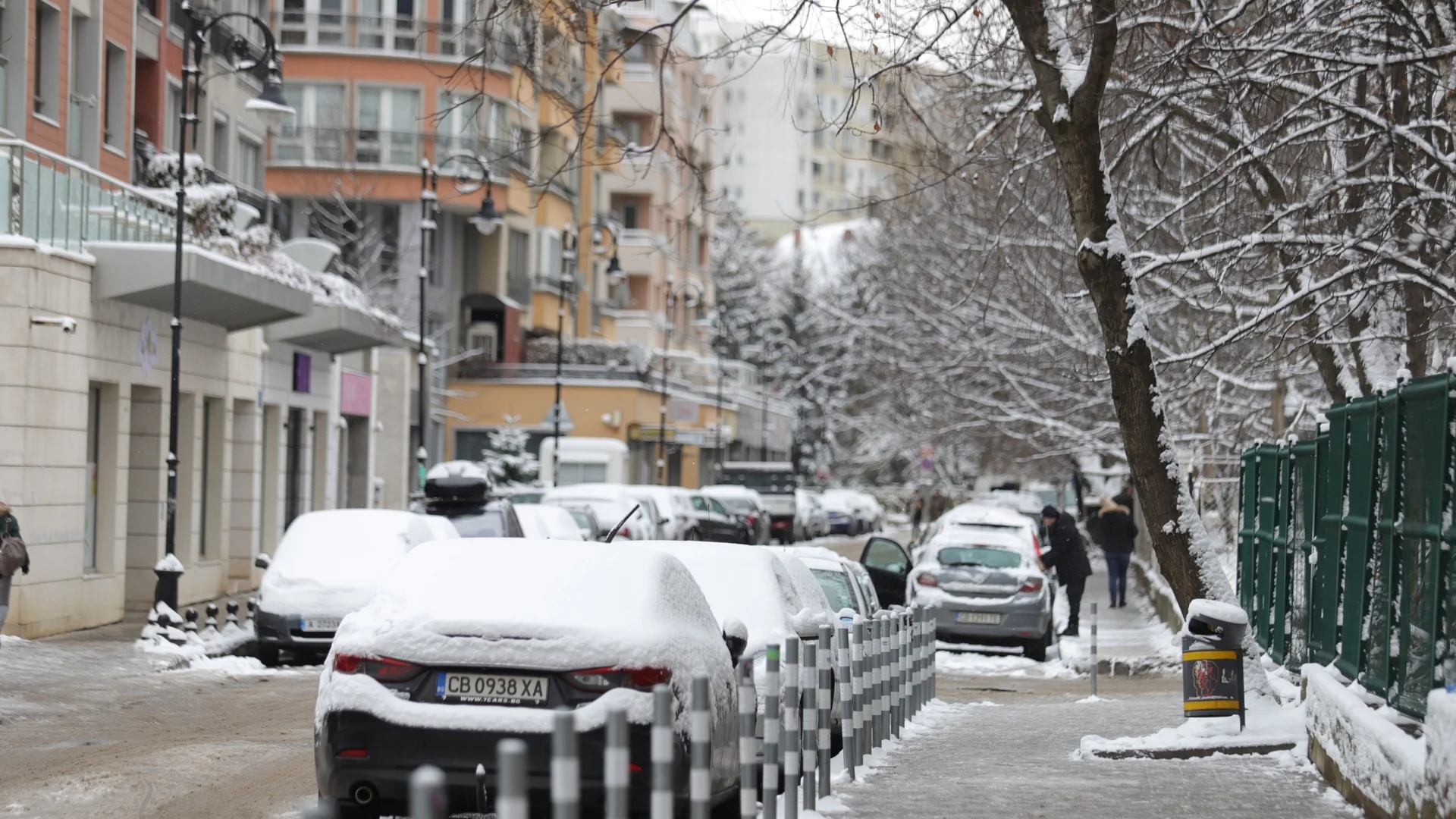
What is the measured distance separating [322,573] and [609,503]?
17.0 metres

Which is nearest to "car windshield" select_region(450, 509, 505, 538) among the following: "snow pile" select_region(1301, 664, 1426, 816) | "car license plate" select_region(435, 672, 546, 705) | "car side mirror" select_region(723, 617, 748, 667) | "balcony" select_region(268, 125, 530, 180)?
"snow pile" select_region(1301, 664, 1426, 816)

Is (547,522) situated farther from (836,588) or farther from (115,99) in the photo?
(836,588)

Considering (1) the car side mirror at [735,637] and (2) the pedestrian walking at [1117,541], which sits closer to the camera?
(1) the car side mirror at [735,637]

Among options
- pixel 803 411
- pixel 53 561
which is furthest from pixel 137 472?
pixel 803 411

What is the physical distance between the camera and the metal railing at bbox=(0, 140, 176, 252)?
22.9 metres

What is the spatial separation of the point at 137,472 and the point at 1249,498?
607 inches

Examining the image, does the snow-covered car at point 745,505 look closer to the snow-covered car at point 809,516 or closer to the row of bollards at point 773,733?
the snow-covered car at point 809,516

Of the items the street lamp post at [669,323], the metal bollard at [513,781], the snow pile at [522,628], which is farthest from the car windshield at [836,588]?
the street lamp post at [669,323]

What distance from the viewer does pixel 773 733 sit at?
29.1ft

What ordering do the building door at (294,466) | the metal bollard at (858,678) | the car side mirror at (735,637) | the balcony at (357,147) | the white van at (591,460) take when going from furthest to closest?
the white van at (591,460) → the balcony at (357,147) → the building door at (294,466) → the metal bollard at (858,678) → the car side mirror at (735,637)

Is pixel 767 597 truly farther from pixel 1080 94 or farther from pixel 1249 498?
pixel 1249 498

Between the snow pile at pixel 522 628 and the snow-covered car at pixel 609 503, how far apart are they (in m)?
26.2

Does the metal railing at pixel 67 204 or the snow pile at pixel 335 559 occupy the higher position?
the metal railing at pixel 67 204

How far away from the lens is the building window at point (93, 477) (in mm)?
25922
